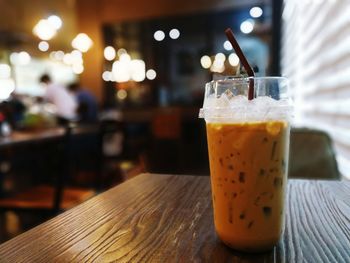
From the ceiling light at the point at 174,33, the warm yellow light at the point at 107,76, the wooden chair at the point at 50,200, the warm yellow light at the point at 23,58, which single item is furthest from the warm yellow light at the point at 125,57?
the warm yellow light at the point at 23,58

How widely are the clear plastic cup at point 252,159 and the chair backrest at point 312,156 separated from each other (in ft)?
3.68

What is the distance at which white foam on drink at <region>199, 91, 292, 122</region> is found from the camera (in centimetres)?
56

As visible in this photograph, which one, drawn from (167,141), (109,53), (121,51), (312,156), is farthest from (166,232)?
(109,53)

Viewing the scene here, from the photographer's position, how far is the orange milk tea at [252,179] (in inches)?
22.1

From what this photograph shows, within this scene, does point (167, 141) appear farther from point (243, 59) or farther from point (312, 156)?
point (243, 59)

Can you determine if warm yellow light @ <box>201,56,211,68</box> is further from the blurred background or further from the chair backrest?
the chair backrest

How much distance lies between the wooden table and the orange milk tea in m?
0.04

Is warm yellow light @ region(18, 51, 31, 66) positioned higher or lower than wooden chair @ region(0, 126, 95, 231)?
higher

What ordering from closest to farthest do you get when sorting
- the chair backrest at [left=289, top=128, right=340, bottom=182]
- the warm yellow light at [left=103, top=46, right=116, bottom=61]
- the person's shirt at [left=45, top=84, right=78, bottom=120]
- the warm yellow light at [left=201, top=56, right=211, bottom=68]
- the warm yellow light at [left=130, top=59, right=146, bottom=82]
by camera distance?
the chair backrest at [left=289, top=128, right=340, bottom=182] → the warm yellow light at [left=201, top=56, right=211, bottom=68] → the person's shirt at [left=45, top=84, right=78, bottom=120] → the warm yellow light at [left=130, top=59, right=146, bottom=82] → the warm yellow light at [left=103, top=46, right=116, bottom=61]

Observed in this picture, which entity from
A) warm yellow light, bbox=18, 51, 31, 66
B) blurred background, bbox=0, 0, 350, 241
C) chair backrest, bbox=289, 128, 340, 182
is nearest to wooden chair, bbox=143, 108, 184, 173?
blurred background, bbox=0, 0, 350, 241

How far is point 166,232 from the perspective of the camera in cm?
67

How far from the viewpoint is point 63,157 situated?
2295mm

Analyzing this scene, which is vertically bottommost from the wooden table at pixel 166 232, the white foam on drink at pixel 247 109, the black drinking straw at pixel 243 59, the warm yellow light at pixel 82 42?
the wooden table at pixel 166 232

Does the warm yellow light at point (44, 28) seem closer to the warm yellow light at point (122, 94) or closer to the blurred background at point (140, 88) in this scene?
the blurred background at point (140, 88)
